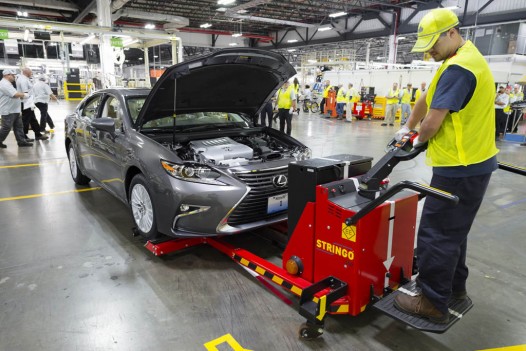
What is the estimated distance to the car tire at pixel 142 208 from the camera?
3124mm

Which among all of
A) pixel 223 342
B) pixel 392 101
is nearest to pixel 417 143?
pixel 223 342

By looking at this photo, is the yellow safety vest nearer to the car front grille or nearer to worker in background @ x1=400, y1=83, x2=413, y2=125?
the car front grille

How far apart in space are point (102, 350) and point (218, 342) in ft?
2.17

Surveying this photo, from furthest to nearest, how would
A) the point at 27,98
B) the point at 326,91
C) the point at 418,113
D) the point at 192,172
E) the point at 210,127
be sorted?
1. the point at 326,91
2. the point at 27,98
3. the point at 210,127
4. the point at 192,172
5. the point at 418,113

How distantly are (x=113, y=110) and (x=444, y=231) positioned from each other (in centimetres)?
342

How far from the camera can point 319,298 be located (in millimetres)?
2055

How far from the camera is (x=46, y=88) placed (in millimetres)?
9422

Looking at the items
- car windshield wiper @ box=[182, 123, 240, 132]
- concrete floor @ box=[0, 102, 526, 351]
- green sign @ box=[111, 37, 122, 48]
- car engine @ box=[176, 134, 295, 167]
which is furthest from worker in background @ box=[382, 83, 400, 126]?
car engine @ box=[176, 134, 295, 167]

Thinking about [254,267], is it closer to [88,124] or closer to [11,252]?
[11,252]

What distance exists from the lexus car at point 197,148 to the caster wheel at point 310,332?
3.17 ft

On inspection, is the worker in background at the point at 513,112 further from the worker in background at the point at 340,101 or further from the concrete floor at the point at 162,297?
the concrete floor at the point at 162,297

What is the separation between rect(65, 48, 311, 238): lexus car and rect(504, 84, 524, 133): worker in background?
10.6 m

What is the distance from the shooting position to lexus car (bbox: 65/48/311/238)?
2.87 metres

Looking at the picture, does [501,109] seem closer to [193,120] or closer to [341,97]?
[341,97]
